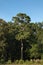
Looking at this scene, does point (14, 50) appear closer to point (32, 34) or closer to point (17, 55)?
point (17, 55)

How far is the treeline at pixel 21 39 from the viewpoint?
170ft

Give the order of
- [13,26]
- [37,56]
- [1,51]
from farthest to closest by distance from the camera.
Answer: [13,26], [37,56], [1,51]

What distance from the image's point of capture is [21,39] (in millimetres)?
54062

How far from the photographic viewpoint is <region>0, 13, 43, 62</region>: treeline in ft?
170

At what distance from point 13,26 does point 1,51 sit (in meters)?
9.34

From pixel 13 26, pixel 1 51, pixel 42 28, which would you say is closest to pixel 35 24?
pixel 42 28

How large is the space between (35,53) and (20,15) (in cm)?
1136

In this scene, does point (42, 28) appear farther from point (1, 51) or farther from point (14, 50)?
point (1, 51)

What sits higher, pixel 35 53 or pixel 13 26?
pixel 13 26

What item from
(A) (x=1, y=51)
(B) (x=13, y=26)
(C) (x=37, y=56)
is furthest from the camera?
(B) (x=13, y=26)

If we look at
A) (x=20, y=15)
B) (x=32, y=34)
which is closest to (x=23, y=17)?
(x=20, y=15)

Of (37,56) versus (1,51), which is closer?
(1,51)

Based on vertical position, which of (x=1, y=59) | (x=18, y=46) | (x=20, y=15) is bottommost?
(x=1, y=59)

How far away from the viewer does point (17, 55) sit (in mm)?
55500
